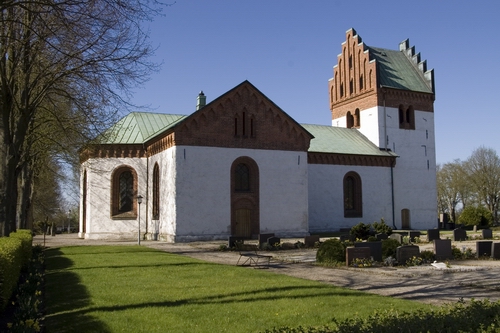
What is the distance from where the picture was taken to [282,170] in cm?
3167

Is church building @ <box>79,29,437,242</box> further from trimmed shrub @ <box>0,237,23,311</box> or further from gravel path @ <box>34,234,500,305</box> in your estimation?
gravel path @ <box>34,234,500,305</box>

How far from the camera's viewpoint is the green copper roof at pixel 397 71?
135ft

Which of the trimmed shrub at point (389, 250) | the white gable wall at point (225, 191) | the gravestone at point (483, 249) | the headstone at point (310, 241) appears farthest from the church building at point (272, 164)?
the gravestone at point (483, 249)

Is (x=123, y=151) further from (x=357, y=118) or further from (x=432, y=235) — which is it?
(x=357, y=118)

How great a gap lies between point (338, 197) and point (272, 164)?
855 cm

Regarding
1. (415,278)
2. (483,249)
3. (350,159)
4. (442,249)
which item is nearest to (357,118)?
(350,159)

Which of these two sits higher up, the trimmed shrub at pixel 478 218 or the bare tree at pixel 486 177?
the bare tree at pixel 486 177

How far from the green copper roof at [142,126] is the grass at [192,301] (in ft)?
65.9

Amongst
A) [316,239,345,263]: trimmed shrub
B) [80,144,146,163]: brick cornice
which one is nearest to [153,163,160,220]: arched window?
[80,144,146,163]: brick cornice

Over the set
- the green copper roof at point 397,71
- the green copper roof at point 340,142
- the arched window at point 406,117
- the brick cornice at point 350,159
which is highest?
the green copper roof at point 397,71

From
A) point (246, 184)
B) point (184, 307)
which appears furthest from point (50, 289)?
point (246, 184)

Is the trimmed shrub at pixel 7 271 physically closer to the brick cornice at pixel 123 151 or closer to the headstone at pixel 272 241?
the headstone at pixel 272 241

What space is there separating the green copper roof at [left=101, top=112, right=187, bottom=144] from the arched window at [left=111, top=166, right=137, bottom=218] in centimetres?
220

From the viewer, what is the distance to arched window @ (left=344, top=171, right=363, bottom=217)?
38.0 metres
